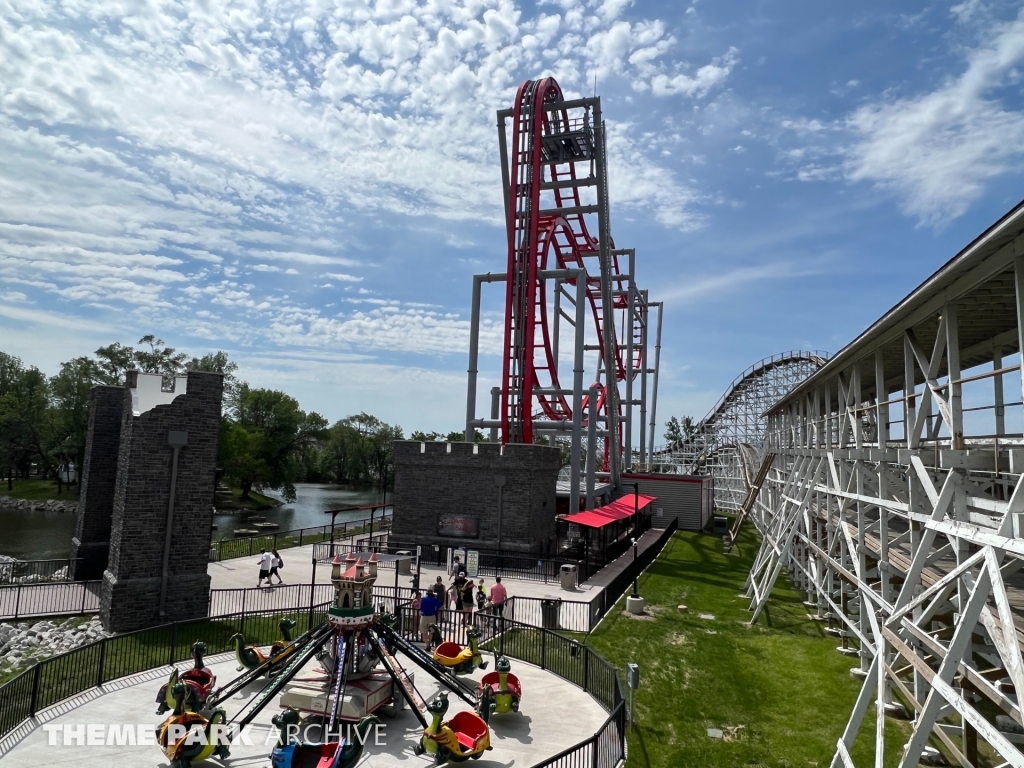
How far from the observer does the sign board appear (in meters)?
24.2

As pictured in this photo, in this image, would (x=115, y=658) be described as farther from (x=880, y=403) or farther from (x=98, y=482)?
(x=880, y=403)

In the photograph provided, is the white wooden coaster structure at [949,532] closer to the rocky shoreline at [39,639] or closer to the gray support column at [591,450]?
the gray support column at [591,450]

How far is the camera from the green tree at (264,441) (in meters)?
59.4

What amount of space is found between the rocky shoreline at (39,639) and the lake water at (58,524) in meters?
18.7

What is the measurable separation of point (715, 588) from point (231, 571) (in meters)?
15.8

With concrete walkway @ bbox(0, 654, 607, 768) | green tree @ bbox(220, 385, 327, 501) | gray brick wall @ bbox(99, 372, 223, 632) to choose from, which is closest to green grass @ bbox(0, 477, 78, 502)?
green tree @ bbox(220, 385, 327, 501)

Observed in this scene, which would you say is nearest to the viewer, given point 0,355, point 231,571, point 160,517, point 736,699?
point 736,699

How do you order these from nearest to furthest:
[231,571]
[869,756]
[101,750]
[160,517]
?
[101,750] → [869,756] → [160,517] → [231,571]

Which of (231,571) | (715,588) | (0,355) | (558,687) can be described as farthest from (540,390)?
(0,355)

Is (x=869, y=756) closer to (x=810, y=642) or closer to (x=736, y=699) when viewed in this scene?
(x=736, y=699)

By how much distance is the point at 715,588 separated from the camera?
70.4 ft

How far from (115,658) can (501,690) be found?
717cm

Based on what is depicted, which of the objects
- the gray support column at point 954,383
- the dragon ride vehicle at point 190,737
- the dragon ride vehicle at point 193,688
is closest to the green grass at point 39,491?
the dragon ride vehicle at point 193,688

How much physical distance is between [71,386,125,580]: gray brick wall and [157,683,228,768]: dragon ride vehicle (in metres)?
12.4
